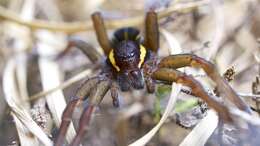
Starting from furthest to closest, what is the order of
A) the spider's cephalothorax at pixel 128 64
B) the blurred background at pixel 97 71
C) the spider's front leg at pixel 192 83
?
the spider's cephalothorax at pixel 128 64, the blurred background at pixel 97 71, the spider's front leg at pixel 192 83

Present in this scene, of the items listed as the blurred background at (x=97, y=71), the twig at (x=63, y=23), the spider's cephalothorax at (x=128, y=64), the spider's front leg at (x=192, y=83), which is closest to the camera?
the spider's front leg at (x=192, y=83)

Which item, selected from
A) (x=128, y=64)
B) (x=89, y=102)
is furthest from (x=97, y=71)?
(x=89, y=102)

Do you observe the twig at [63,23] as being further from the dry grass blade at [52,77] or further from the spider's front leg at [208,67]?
the spider's front leg at [208,67]

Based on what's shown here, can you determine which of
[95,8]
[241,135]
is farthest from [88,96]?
[95,8]

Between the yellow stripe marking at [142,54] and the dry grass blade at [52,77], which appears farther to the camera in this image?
the yellow stripe marking at [142,54]

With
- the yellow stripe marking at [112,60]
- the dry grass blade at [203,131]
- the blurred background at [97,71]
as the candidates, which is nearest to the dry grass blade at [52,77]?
the blurred background at [97,71]

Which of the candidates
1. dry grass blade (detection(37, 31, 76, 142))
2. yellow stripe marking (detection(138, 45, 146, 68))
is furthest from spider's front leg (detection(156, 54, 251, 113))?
dry grass blade (detection(37, 31, 76, 142))
